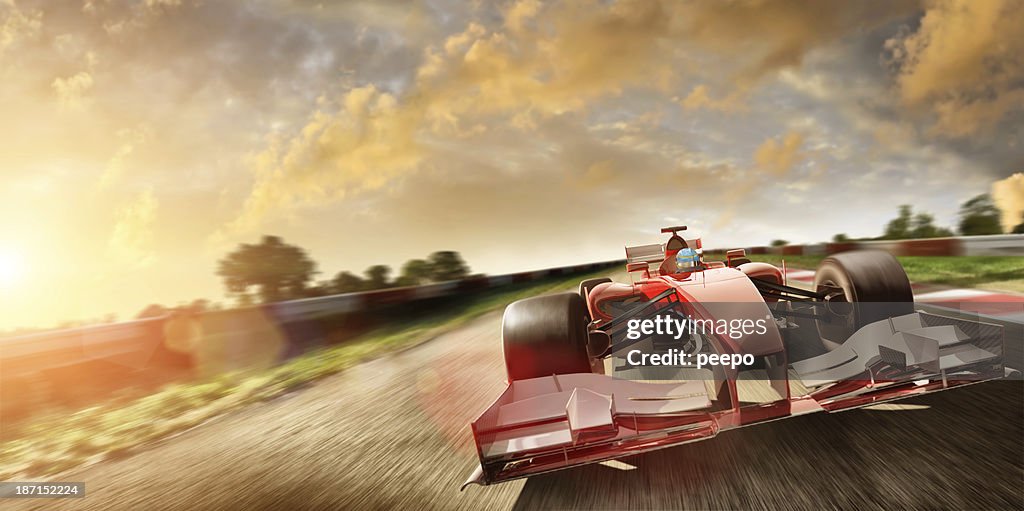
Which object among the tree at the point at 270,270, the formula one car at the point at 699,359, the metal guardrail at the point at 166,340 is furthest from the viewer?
the tree at the point at 270,270

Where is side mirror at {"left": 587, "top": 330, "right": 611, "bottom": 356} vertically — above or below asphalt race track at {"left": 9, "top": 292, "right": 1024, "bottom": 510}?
above

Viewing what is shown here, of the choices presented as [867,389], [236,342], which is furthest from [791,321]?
[236,342]

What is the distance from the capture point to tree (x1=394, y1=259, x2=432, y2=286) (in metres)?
22.0

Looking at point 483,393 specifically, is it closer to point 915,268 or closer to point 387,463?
point 387,463

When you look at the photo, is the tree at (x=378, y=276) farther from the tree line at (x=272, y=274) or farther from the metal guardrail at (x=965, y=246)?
the metal guardrail at (x=965, y=246)

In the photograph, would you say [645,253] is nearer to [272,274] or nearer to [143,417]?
[143,417]

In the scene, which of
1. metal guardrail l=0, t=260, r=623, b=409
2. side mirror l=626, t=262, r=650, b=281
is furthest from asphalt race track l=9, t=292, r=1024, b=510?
metal guardrail l=0, t=260, r=623, b=409

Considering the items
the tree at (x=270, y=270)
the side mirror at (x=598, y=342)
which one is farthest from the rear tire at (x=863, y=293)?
the tree at (x=270, y=270)

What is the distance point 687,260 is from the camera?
410cm

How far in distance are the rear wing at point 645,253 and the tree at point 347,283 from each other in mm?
11754

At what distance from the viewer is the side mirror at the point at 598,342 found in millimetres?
3535

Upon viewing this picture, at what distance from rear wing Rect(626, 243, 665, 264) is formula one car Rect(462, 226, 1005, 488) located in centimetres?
41

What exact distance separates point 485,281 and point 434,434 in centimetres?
1880

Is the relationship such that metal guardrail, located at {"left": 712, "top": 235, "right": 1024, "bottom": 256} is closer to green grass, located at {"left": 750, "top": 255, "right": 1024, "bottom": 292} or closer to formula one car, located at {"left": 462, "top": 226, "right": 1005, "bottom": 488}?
green grass, located at {"left": 750, "top": 255, "right": 1024, "bottom": 292}
